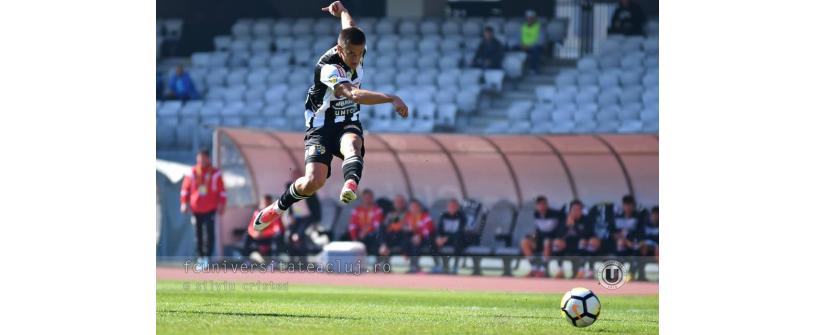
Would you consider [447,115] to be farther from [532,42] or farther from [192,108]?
[192,108]

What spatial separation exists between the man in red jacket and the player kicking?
6825 millimetres

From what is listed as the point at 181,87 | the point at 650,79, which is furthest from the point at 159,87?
the point at 650,79

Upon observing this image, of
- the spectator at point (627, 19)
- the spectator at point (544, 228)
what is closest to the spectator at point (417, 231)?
the spectator at point (544, 228)

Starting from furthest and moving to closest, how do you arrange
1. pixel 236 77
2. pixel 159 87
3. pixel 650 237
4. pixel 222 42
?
1. pixel 222 42
2. pixel 236 77
3. pixel 159 87
4. pixel 650 237

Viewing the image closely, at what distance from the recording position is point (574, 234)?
18766 mm

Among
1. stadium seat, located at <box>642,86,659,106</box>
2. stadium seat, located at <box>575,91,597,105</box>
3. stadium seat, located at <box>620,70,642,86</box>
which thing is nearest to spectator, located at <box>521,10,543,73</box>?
stadium seat, located at <box>575,91,597,105</box>

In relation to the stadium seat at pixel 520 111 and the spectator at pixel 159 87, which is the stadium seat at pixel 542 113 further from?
the spectator at pixel 159 87

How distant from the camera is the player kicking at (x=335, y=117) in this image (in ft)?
34.8

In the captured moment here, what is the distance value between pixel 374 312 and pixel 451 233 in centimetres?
790

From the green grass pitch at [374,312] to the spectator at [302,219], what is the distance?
143 inches
